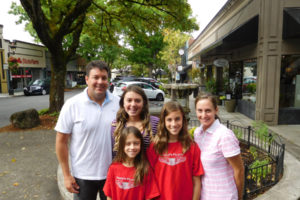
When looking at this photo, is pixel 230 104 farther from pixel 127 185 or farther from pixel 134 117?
pixel 127 185

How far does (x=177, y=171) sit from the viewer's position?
6.64 ft

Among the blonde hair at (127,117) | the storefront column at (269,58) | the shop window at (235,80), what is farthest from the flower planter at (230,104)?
the blonde hair at (127,117)

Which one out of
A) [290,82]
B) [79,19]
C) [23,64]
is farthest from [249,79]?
[23,64]

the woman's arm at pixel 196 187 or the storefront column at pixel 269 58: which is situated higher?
the storefront column at pixel 269 58

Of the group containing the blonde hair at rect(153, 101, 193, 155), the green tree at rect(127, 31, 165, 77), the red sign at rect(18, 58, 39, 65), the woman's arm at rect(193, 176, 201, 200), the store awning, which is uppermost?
the green tree at rect(127, 31, 165, 77)

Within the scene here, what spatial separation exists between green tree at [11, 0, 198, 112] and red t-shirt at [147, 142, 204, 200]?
8.23m

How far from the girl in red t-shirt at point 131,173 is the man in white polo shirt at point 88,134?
1.10 feet

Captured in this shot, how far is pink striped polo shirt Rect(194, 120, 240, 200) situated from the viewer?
6.60 ft

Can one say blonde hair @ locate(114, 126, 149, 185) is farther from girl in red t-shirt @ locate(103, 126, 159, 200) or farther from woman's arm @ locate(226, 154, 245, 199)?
woman's arm @ locate(226, 154, 245, 199)

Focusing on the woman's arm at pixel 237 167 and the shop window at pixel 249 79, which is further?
the shop window at pixel 249 79

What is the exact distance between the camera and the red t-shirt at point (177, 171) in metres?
2.03

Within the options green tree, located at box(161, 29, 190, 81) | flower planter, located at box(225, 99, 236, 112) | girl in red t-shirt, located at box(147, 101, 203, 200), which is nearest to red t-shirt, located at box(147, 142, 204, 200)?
girl in red t-shirt, located at box(147, 101, 203, 200)

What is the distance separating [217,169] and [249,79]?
10213 mm

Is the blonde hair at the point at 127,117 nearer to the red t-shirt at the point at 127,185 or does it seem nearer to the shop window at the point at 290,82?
the red t-shirt at the point at 127,185
